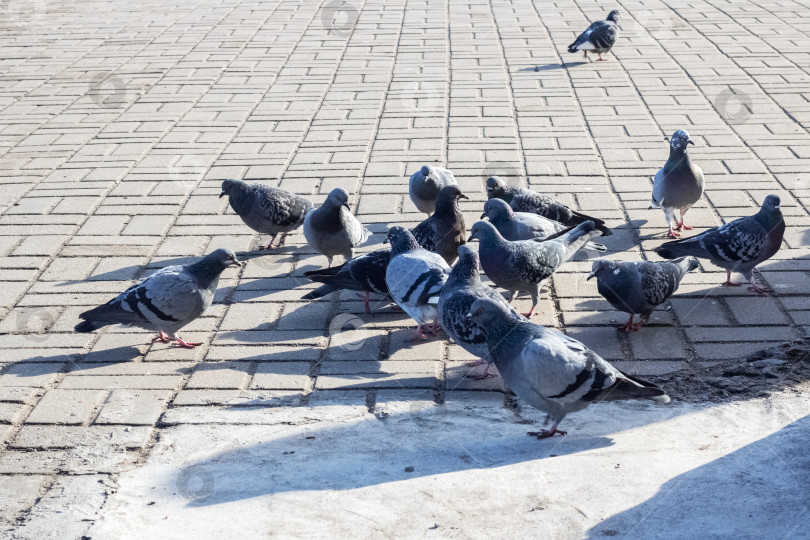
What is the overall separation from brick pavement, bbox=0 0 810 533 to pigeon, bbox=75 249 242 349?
0.15 m

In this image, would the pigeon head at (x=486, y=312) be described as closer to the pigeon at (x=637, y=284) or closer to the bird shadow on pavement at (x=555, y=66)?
the pigeon at (x=637, y=284)

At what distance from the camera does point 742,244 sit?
4.83 metres

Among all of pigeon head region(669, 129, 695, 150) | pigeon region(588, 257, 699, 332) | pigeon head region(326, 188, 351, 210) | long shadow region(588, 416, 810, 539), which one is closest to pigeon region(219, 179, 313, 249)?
pigeon head region(326, 188, 351, 210)

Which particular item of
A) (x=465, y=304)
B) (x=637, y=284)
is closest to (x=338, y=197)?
(x=465, y=304)

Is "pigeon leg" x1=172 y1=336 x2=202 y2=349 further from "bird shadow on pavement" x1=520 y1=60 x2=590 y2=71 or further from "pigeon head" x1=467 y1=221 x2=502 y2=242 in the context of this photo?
"bird shadow on pavement" x1=520 y1=60 x2=590 y2=71

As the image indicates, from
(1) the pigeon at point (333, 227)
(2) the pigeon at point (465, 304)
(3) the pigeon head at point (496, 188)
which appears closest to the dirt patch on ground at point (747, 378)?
(2) the pigeon at point (465, 304)

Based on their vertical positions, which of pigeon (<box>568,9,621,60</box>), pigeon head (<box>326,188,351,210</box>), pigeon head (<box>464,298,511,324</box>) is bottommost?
pigeon (<box>568,9,621,60</box>)

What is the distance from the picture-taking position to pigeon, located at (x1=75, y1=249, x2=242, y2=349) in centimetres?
444

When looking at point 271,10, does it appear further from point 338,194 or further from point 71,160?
point 338,194

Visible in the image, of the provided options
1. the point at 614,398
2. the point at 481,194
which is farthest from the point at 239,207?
the point at 614,398

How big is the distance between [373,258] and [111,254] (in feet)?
6.57

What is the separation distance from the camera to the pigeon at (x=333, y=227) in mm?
5367

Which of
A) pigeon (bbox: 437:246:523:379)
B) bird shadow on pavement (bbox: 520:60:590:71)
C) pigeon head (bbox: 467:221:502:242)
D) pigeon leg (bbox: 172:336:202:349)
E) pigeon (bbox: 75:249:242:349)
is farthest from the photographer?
bird shadow on pavement (bbox: 520:60:590:71)

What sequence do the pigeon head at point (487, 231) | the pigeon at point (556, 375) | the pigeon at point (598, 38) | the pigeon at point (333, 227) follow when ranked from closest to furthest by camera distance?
A: the pigeon at point (556, 375)
the pigeon head at point (487, 231)
the pigeon at point (333, 227)
the pigeon at point (598, 38)
